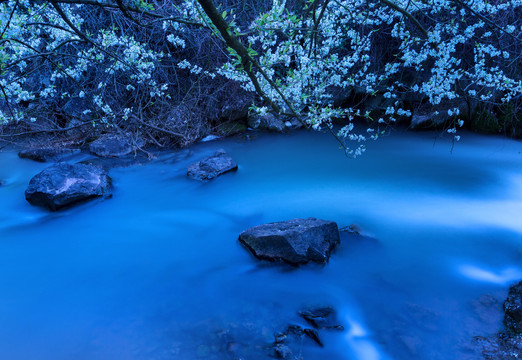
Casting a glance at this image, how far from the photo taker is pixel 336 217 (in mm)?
5301

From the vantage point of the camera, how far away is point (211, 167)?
268 inches

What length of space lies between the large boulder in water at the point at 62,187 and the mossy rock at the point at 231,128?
13.0ft

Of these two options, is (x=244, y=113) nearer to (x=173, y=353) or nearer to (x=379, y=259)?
(x=379, y=259)

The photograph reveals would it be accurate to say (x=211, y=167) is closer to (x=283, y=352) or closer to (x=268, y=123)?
(x=268, y=123)

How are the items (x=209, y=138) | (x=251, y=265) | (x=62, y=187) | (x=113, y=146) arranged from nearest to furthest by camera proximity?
(x=251, y=265), (x=62, y=187), (x=113, y=146), (x=209, y=138)

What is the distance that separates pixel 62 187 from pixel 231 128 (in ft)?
15.8

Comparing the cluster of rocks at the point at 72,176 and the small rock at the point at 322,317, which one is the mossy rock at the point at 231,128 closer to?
the cluster of rocks at the point at 72,176

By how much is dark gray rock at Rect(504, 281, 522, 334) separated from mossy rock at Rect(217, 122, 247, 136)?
282 inches

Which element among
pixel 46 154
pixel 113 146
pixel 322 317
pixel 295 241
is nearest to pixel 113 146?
pixel 113 146

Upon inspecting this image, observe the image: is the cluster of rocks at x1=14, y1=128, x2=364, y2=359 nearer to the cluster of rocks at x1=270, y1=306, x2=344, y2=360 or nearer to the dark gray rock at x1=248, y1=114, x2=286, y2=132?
the cluster of rocks at x1=270, y1=306, x2=344, y2=360

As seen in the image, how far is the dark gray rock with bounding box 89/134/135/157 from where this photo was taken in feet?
25.5

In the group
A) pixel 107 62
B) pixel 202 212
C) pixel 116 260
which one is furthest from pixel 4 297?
pixel 107 62

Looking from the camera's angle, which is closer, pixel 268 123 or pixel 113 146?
pixel 113 146

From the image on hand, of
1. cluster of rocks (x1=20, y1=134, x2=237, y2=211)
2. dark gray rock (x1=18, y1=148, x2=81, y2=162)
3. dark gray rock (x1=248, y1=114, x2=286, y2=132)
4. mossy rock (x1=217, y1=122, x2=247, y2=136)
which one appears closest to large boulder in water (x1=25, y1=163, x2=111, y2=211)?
cluster of rocks (x1=20, y1=134, x2=237, y2=211)
